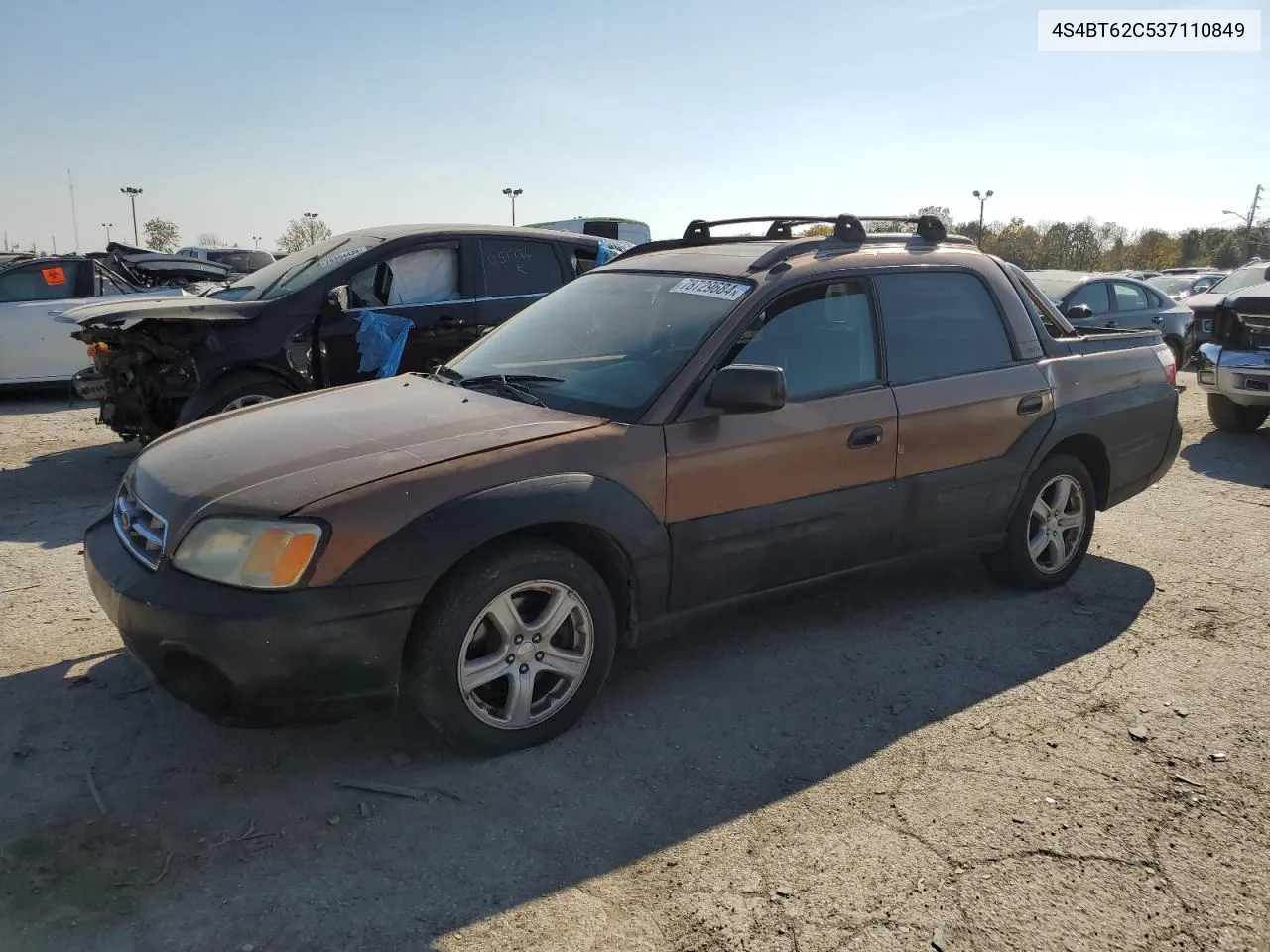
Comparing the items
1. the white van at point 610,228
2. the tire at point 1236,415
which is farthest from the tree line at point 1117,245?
the tire at point 1236,415

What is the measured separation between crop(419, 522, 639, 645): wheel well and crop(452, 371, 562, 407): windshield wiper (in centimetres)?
60

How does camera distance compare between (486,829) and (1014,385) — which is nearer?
(486,829)

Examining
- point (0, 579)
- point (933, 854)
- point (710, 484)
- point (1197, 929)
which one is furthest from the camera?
point (0, 579)

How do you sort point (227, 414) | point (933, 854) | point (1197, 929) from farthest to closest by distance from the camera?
point (227, 414) < point (933, 854) < point (1197, 929)

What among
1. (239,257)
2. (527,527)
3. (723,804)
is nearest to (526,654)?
(527,527)

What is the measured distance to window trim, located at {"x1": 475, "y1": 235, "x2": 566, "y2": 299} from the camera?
7531 mm

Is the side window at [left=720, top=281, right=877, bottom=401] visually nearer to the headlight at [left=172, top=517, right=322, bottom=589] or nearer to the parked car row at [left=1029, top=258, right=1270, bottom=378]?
the headlight at [left=172, top=517, right=322, bottom=589]

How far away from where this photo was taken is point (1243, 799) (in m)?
3.11

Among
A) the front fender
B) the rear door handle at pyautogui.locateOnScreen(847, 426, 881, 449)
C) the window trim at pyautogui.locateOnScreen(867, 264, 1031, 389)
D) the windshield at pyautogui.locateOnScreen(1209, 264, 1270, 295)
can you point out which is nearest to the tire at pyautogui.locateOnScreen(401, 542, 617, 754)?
the front fender

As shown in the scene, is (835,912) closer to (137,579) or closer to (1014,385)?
(137,579)

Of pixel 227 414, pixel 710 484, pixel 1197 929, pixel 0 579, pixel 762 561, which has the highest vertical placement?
pixel 227 414

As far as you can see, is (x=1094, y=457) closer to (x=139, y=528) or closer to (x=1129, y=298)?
(x=139, y=528)

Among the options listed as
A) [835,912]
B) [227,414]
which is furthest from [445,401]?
[835,912]

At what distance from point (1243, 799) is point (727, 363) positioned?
2279 millimetres
